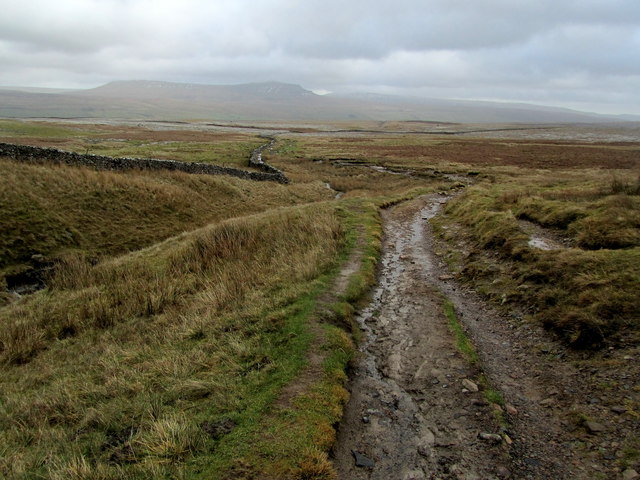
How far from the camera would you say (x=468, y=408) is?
6.68 metres

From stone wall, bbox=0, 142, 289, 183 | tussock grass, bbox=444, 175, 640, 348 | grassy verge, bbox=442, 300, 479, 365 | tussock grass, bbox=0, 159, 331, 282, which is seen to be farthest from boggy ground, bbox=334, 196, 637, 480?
stone wall, bbox=0, 142, 289, 183

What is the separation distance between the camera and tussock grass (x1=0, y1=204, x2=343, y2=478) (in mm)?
5570

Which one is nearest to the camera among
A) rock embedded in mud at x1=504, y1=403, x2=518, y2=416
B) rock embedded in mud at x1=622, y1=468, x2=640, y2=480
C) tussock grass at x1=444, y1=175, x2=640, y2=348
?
rock embedded in mud at x1=622, y1=468, x2=640, y2=480

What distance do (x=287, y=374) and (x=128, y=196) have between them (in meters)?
20.2

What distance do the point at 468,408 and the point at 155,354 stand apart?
21.0 feet

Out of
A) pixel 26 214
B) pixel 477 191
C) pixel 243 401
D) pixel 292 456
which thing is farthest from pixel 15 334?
pixel 477 191

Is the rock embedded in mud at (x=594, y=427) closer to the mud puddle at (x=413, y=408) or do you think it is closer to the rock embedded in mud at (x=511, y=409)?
the rock embedded in mud at (x=511, y=409)

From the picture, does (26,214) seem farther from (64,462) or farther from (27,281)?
(64,462)

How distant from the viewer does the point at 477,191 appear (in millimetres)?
27562

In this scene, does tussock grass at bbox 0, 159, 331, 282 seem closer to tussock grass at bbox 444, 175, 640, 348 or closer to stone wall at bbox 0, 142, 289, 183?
stone wall at bbox 0, 142, 289, 183

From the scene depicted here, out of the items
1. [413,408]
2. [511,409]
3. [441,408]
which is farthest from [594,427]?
[413,408]

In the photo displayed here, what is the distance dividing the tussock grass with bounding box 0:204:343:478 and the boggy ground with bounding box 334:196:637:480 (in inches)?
54.6

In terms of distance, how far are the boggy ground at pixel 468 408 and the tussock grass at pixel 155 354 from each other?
54.6 inches

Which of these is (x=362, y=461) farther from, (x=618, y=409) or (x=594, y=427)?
(x=618, y=409)
